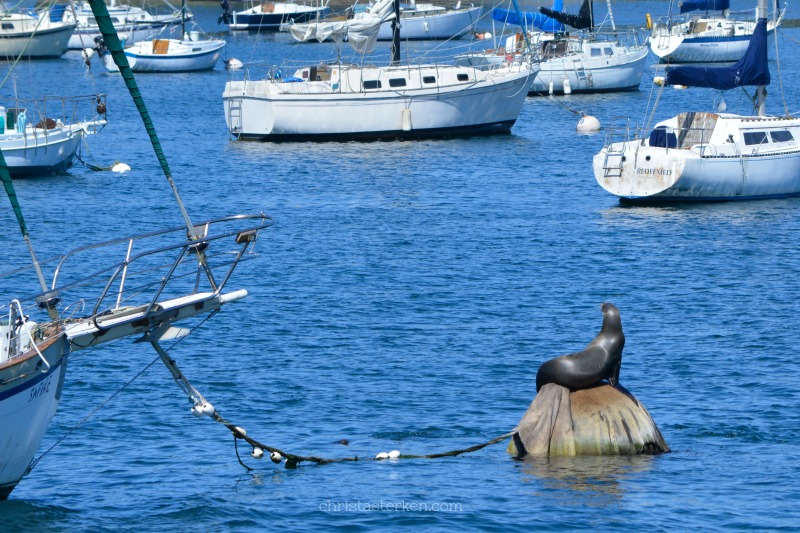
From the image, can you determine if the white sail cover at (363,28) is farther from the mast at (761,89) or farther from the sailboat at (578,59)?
the mast at (761,89)

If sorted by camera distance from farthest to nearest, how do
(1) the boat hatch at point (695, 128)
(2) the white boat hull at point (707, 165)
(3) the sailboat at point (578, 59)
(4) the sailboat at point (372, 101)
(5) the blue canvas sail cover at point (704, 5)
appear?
1. (5) the blue canvas sail cover at point (704, 5)
2. (3) the sailboat at point (578, 59)
3. (4) the sailboat at point (372, 101)
4. (1) the boat hatch at point (695, 128)
5. (2) the white boat hull at point (707, 165)

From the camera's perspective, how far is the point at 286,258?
4769 centimetres

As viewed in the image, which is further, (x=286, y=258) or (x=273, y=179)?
(x=273, y=179)

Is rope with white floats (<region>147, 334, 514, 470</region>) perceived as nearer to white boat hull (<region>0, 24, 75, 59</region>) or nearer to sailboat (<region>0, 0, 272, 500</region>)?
sailboat (<region>0, 0, 272, 500</region>)

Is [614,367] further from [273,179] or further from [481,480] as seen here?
[273,179]

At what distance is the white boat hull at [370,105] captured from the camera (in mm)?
71625

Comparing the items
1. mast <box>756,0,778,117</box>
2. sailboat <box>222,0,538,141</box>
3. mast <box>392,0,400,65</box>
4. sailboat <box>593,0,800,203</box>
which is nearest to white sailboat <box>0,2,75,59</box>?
mast <box>392,0,400,65</box>

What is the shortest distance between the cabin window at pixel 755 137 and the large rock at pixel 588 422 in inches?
1188

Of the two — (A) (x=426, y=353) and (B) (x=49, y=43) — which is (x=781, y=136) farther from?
(B) (x=49, y=43)

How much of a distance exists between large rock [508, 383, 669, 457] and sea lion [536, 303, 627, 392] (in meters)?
0.16

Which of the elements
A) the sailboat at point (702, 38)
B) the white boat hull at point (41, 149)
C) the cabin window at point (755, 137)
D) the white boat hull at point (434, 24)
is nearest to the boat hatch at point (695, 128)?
the cabin window at point (755, 137)

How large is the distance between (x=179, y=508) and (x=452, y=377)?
10005mm

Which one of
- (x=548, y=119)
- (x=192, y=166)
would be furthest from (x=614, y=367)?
(x=548, y=119)

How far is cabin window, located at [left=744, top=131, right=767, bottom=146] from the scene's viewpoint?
53875 mm
